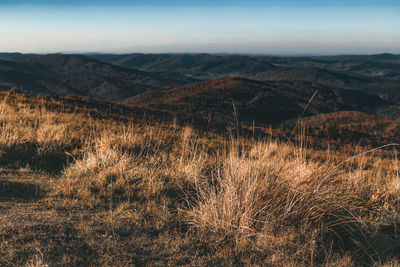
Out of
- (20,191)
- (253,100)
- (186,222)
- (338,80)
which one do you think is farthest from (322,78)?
(20,191)

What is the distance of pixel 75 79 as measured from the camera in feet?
296

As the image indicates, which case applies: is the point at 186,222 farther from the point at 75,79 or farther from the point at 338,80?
the point at 338,80

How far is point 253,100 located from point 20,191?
154 ft

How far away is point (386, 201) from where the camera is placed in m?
3.94

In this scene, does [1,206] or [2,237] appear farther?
[1,206]

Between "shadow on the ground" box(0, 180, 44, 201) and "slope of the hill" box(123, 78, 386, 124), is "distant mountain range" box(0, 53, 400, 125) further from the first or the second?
"shadow on the ground" box(0, 180, 44, 201)

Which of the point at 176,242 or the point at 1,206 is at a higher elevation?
the point at 1,206

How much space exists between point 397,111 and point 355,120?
30622mm

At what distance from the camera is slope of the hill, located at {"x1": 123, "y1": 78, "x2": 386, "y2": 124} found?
43.3 m

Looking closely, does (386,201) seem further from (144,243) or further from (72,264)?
(72,264)

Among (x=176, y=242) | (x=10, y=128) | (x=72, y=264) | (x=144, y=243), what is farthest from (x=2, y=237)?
(x=10, y=128)

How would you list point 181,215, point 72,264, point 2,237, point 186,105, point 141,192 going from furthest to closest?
point 186,105, point 141,192, point 181,215, point 2,237, point 72,264

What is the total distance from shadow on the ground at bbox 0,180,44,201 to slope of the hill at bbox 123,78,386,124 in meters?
34.4

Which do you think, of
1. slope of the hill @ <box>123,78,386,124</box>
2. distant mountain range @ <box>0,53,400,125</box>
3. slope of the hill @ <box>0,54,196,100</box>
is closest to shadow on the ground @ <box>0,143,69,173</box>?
distant mountain range @ <box>0,53,400,125</box>
